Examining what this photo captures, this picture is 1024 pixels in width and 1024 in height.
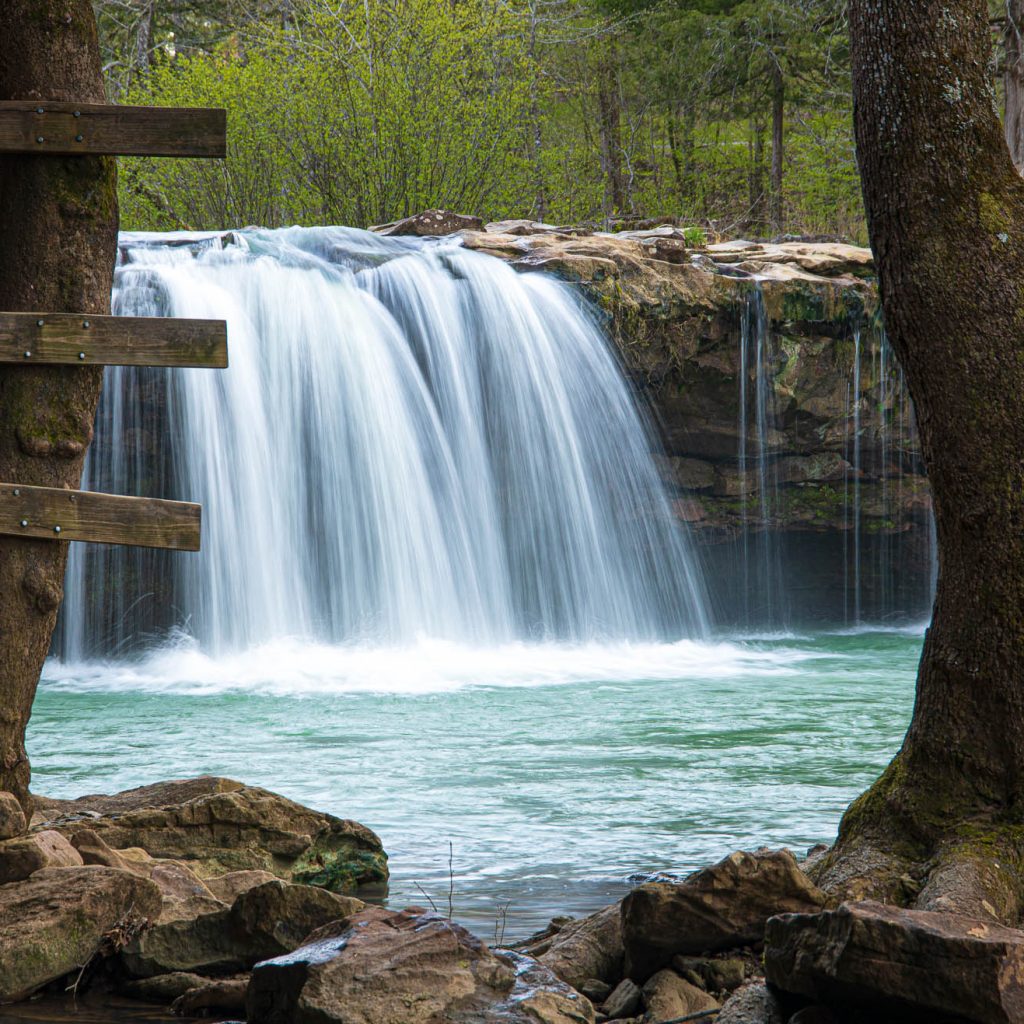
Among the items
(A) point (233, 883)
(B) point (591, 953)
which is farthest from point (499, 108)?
(B) point (591, 953)

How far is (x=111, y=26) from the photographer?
29.3 metres

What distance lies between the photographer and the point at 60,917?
352cm

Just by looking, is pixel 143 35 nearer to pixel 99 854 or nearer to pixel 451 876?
pixel 451 876

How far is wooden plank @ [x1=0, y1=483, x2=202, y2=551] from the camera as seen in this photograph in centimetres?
409

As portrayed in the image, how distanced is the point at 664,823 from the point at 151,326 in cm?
340

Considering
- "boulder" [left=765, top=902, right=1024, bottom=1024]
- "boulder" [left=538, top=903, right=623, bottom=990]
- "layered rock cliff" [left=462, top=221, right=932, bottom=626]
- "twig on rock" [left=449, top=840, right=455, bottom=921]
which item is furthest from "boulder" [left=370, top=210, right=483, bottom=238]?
"boulder" [left=765, top=902, right=1024, bottom=1024]

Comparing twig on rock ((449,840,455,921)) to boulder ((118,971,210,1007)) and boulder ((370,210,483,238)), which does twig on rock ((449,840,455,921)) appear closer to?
boulder ((118,971,210,1007))

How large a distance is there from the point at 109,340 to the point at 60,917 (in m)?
1.80

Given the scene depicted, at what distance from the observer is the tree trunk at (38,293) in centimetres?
418

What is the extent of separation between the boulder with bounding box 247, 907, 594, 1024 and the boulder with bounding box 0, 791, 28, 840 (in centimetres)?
129

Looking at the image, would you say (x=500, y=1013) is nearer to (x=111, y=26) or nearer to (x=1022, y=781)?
(x=1022, y=781)

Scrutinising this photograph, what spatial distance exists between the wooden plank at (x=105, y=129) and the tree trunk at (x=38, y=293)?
0.09 meters

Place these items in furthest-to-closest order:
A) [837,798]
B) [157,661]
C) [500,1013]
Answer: [157,661] < [837,798] < [500,1013]

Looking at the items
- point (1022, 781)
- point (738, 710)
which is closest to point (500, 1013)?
point (1022, 781)
